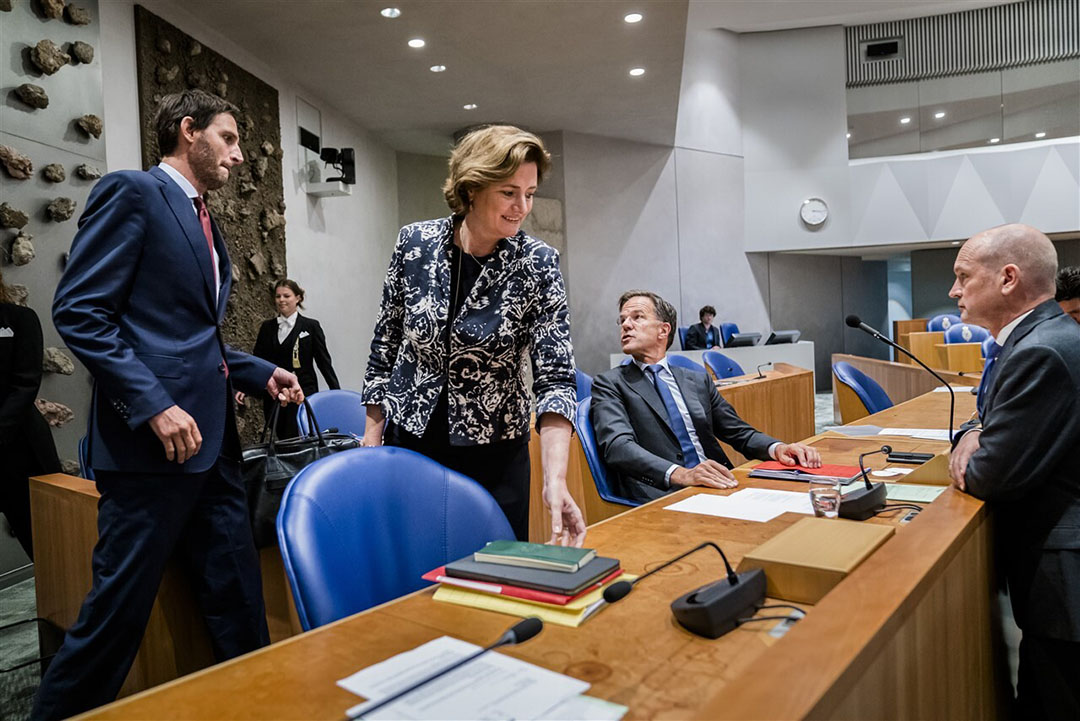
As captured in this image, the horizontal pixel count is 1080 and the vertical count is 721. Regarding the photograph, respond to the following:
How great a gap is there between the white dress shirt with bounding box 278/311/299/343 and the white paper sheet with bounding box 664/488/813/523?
3.83m

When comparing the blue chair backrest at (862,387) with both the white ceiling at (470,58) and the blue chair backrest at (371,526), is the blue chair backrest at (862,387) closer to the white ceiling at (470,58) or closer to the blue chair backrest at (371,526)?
the blue chair backrest at (371,526)

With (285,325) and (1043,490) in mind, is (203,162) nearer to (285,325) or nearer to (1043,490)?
(1043,490)

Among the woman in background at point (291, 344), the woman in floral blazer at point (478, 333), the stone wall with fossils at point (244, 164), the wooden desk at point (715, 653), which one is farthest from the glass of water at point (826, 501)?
the stone wall with fossils at point (244, 164)

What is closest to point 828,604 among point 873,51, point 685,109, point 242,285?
point 242,285

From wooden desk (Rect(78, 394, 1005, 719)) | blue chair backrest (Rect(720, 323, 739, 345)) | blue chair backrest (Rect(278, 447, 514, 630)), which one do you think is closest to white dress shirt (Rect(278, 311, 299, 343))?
blue chair backrest (Rect(278, 447, 514, 630))

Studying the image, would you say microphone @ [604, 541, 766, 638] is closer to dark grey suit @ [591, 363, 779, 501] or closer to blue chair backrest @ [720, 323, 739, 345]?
dark grey suit @ [591, 363, 779, 501]

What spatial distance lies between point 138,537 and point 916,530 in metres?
1.59

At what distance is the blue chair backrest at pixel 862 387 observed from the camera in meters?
4.44

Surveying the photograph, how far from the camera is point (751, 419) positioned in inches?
204

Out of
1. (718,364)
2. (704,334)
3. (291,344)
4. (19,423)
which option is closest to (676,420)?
(19,423)

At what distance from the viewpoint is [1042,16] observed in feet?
40.7

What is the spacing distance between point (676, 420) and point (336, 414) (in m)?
1.31

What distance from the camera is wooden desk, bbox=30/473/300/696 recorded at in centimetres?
200

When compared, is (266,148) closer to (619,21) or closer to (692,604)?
(619,21)
